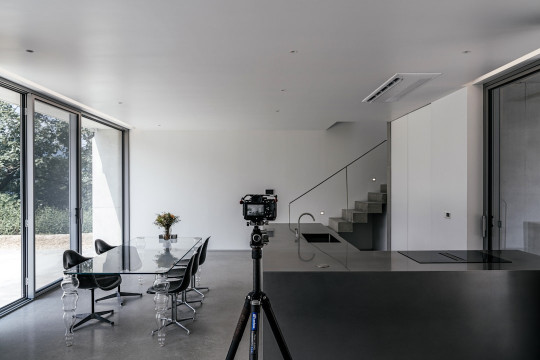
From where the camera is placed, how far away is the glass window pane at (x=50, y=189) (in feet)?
13.6

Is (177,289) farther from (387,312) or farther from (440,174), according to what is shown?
(440,174)

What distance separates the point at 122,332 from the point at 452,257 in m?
2.92

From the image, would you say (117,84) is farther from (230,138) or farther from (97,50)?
(230,138)

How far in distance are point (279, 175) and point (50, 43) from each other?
194 inches

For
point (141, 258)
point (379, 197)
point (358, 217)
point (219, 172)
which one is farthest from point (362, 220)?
point (141, 258)

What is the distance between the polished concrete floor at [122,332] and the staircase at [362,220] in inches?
109

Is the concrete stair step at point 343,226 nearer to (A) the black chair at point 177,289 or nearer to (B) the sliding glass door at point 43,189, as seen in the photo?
(A) the black chair at point 177,289

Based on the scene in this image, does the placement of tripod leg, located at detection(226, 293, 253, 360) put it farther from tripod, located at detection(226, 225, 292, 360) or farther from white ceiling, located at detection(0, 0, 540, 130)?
white ceiling, located at detection(0, 0, 540, 130)

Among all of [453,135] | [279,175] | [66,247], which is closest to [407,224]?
[453,135]

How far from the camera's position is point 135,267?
312 centimetres

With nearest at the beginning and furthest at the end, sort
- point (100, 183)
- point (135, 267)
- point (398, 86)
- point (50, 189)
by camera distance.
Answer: point (135, 267) < point (398, 86) < point (50, 189) < point (100, 183)

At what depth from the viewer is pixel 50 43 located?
253 cm

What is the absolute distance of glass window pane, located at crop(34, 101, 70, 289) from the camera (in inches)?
163

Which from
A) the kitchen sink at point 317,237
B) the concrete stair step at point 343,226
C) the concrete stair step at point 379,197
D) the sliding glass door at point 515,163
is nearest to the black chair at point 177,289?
the kitchen sink at point 317,237
